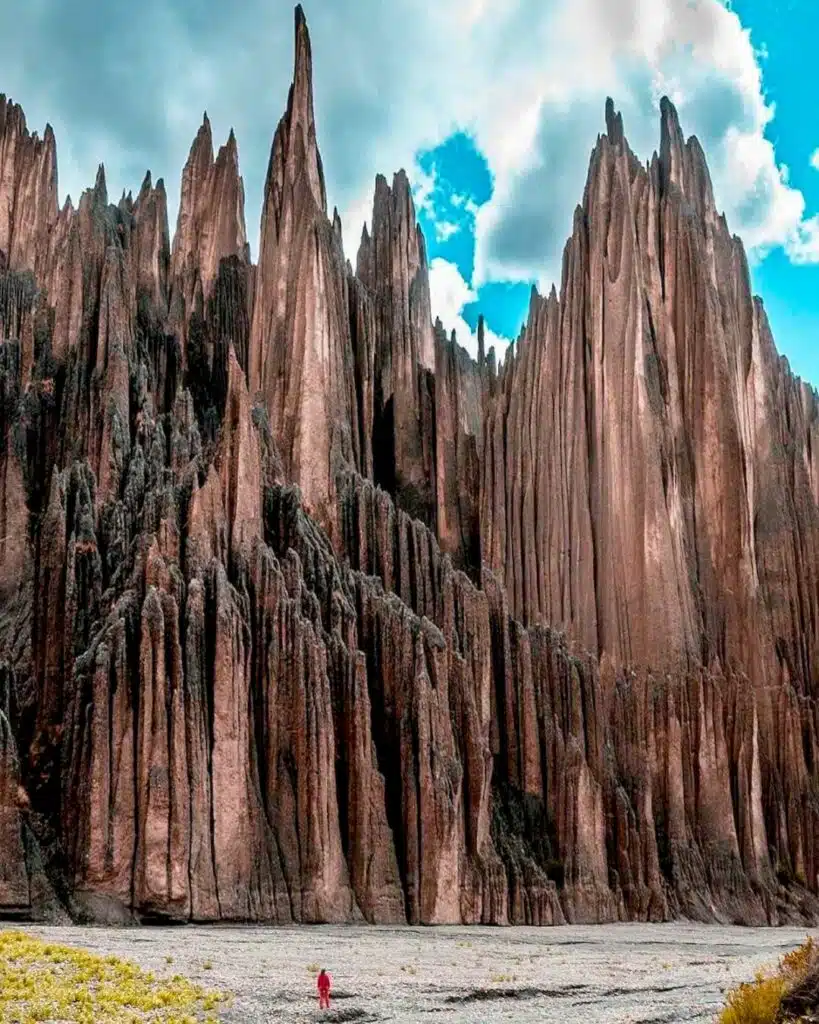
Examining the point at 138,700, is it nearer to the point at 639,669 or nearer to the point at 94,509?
the point at 94,509

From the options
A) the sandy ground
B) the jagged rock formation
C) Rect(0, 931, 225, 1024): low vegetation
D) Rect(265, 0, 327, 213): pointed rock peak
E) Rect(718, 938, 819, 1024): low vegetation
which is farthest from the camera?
Rect(265, 0, 327, 213): pointed rock peak

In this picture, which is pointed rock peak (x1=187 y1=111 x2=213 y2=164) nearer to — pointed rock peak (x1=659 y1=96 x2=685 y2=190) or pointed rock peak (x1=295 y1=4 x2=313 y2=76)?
pointed rock peak (x1=295 y1=4 x2=313 y2=76)

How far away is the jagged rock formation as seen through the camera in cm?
4378

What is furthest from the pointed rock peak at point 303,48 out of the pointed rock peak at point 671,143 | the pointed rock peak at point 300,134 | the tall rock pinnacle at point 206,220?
the pointed rock peak at point 671,143

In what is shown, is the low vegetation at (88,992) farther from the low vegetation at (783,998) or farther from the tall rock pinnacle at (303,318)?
the tall rock pinnacle at (303,318)

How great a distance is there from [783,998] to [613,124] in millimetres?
64645

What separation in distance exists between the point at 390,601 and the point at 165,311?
22740 millimetres

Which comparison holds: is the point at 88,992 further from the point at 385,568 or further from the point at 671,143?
the point at 671,143

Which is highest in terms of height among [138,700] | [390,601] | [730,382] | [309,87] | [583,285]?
[309,87]

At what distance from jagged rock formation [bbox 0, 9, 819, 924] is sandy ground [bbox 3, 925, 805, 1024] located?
449 centimetres

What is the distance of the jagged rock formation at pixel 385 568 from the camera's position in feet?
144

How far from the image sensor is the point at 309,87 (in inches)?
2849

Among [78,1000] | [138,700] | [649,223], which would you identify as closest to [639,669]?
[649,223]

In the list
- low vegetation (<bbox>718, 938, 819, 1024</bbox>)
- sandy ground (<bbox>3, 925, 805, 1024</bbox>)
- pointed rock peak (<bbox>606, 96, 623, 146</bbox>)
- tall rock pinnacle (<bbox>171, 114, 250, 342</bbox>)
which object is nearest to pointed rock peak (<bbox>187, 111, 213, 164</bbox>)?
tall rock pinnacle (<bbox>171, 114, 250, 342</bbox>)
